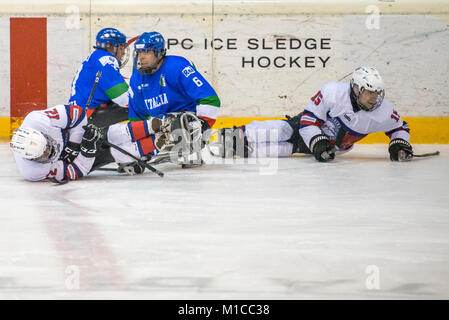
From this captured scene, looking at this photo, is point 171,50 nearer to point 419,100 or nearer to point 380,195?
point 419,100

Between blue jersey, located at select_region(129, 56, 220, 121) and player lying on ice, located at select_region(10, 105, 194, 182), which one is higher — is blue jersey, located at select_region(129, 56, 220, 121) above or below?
above

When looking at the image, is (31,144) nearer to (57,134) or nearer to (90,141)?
(57,134)

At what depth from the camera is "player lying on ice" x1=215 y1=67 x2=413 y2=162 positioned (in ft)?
17.8

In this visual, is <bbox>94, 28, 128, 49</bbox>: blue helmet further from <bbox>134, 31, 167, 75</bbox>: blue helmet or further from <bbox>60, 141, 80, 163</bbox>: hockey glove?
<bbox>60, 141, 80, 163</bbox>: hockey glove

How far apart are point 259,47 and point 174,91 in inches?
86.9

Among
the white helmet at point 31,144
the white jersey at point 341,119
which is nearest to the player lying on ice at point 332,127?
the white jersey at point 341,119

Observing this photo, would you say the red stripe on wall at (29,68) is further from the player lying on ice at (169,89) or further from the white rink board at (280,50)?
the player lying on ice at (169,89)

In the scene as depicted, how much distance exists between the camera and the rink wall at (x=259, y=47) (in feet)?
23.6

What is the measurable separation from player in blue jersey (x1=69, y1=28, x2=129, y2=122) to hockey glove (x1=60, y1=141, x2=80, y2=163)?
141cm

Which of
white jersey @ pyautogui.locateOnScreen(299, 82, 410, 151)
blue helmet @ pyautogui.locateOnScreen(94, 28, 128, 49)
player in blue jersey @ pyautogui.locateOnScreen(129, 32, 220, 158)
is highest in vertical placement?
blue helmet @ pyautogui.locateOnScreen(94, 28, 128, 49)

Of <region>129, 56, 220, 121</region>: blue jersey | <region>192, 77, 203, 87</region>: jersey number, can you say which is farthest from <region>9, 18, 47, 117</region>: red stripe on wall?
<region>192, 77, 203, 87</region>: jersey number
